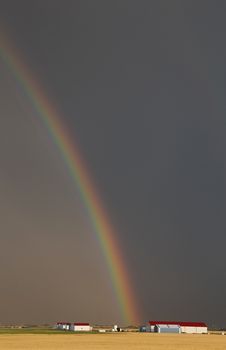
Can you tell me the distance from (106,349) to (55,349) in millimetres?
6580

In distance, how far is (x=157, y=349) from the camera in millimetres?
71062

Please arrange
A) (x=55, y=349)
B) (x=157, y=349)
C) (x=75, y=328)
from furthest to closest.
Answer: (x=75, y=328)
(x=157, y=349)
(x=55, y=349)

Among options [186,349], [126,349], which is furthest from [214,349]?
[126,349]

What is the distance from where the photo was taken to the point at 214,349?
72.1m

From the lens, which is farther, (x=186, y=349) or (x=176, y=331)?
(x=176, y=331)

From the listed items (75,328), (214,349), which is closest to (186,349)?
(214,349)

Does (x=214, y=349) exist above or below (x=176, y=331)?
below

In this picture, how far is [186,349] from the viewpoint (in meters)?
72.4

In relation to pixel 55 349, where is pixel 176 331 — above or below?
above

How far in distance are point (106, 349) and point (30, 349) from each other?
9.48 meters

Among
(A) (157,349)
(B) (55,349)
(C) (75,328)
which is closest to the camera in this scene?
(B) (55,349)

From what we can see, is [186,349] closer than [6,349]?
No

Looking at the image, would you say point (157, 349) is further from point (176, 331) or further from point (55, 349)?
point (176, 331)

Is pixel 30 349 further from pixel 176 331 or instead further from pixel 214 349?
pixel 176 331
